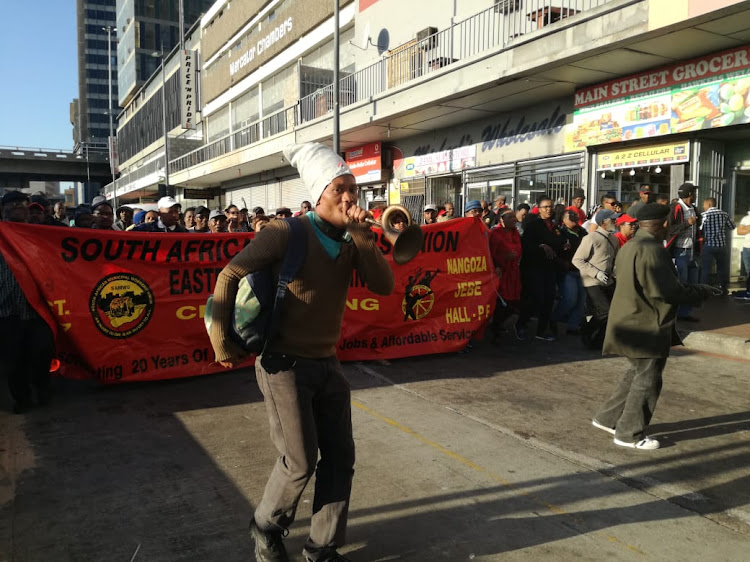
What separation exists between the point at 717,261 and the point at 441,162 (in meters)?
8.98

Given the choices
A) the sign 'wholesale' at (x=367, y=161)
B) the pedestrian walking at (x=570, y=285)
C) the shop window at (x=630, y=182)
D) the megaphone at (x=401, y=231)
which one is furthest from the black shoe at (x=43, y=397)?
the sign 'wholesale' at (x=367, y=161)

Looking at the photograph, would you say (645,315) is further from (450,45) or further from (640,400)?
(450,45)

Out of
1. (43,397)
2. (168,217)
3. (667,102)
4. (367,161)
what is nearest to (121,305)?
(43,397)

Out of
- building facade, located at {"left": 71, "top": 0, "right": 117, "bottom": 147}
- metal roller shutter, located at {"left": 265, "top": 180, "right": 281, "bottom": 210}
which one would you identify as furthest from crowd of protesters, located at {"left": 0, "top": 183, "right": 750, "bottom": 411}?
building facade, located at {"left": 71, "top": 0, "right": 117, "bottom": 147}

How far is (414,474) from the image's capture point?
3.92 metres

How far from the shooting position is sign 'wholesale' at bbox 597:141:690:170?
447 inches

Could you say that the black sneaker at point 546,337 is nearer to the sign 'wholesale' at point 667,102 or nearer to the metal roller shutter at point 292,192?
the sign 'wholesale' at point 667,102

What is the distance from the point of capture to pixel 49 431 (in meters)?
4.79

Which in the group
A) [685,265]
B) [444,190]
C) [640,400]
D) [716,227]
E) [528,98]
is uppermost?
[528,98]

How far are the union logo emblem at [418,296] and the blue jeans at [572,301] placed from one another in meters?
2.56

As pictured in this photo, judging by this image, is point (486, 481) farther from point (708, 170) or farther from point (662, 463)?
point (708, 170)

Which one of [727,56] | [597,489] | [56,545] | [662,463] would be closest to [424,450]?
[597,489]

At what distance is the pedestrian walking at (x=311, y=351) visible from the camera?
8.54ft

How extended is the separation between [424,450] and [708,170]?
31.5 feet
